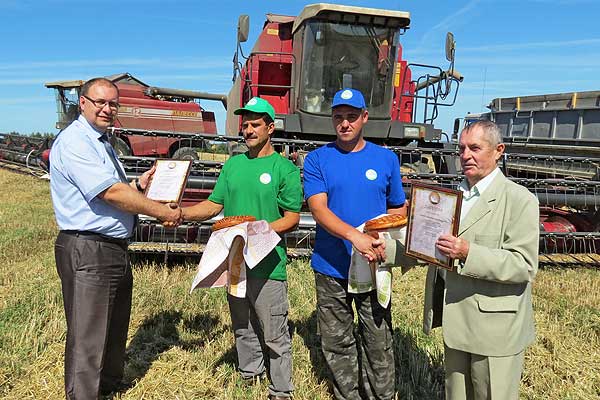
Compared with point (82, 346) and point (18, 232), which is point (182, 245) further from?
point (18, 232)

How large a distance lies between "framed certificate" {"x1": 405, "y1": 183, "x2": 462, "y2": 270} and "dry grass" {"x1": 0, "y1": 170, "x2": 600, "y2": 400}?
132 cm

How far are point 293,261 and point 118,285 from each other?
2.94 m

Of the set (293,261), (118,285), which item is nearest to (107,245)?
(118,285)

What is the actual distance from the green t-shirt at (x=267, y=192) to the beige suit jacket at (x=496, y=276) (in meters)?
1.05

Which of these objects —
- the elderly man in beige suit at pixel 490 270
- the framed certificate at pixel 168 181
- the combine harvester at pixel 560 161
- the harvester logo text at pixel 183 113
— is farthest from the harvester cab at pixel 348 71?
the harvester logo text at pixel 183 113

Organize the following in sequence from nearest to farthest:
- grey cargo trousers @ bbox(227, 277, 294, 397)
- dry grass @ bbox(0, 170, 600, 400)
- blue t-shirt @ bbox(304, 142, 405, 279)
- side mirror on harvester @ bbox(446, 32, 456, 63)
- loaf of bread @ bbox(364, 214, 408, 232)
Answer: loaf of bread @ bbox(364, 214, 408, 232) → blue t-shirt @ bbox(304, 142, 405, 279) → grey cargo trousers @ bbox(227, 277, 294, 397) → dry grass @ bbox(0, 170, 600, 400) → side mirror on harvester @ bbox(446, 32, 456, 63)

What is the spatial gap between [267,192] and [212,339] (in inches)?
59.3

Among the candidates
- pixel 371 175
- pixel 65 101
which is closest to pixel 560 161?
pixel 371 175

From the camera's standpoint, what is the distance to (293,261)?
18.1 ft

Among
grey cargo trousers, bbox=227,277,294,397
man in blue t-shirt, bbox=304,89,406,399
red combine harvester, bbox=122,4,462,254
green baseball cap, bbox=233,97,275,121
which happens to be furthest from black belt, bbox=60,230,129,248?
red combine harvester, bbox=122,4,462,254

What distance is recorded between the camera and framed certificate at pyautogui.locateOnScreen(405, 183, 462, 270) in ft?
6.26

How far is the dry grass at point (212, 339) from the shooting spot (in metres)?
3.01

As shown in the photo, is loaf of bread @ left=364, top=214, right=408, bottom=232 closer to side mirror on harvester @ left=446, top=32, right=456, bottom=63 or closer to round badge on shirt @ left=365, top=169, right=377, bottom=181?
round badge on shirt @ left=365, top=169, right=377, bottom=181

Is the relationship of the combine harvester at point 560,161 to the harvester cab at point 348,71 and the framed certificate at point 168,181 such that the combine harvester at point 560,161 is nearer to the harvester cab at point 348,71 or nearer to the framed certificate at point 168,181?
the harvester cab at point 348,71
